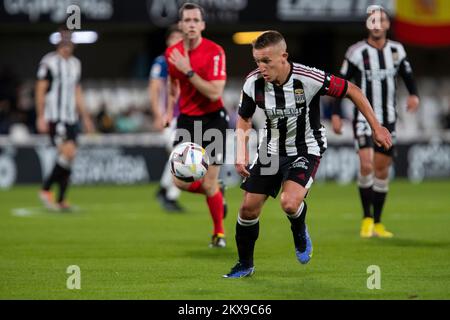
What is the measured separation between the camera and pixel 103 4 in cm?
1953

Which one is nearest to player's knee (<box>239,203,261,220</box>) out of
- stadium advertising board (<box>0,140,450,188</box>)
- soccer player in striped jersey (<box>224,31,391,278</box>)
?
soccer player in striped jersey (<box>224,31,391,278</box>)

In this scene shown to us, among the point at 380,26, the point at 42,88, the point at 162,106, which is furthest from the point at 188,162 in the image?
the point at 42,88

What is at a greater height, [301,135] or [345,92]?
[345,92]

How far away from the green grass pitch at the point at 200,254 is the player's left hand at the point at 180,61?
1752 mm

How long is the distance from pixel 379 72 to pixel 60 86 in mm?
5509

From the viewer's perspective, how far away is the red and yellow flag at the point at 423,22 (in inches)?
789

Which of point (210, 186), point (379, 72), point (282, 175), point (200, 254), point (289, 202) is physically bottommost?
point (200, 254)

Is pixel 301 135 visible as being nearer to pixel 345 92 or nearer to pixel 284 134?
pixel 284 134

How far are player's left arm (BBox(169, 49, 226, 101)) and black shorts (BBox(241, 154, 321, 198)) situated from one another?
1.88 metres

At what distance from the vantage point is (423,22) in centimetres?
2030

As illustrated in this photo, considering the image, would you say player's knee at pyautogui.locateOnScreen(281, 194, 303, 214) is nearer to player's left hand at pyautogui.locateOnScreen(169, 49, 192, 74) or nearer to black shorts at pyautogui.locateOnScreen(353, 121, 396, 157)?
player's left hand at pyautogui.locateOnScreen(169, 49, 192, 74)

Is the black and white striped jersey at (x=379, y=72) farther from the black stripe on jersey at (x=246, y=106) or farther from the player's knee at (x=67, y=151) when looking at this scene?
the player's knee at (x=67, y=151)
